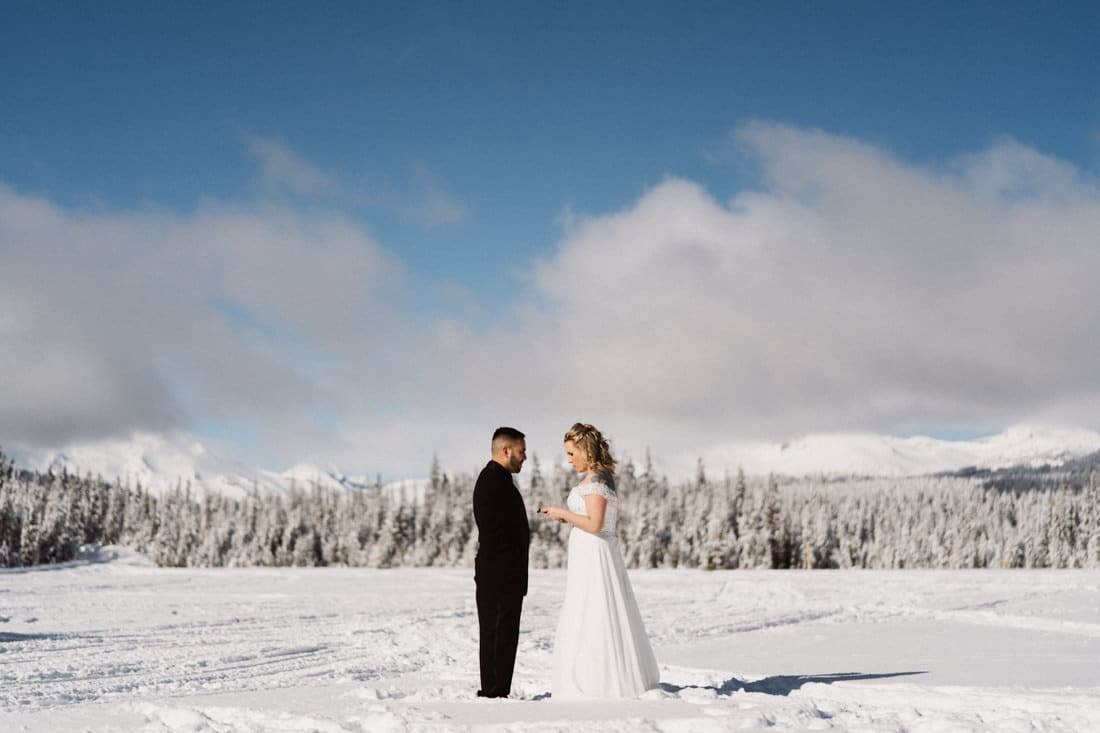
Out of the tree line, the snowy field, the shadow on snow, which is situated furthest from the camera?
the tree line

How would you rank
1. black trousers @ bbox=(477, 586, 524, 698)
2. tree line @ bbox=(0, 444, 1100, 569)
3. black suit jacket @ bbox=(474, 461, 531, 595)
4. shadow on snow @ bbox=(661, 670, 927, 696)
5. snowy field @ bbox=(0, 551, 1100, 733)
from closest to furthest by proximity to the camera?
snowy field @ bbox=(0, 551, 1100, 733)
black suit jacket @ bbox=(474, 461, 531, 595)
black trousers @ bbox=(477, 586, 524, 698)
shadow on snow @ bbox=(661, 670, 927, 696)
tree line @ bbox=(0, 444, 1100, 569)

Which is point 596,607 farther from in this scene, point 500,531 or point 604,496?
point 500,531

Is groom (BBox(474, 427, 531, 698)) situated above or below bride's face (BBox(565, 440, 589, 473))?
below

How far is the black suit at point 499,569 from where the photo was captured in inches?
348

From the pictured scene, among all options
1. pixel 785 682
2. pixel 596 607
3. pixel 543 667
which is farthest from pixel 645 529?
pixel 596 607

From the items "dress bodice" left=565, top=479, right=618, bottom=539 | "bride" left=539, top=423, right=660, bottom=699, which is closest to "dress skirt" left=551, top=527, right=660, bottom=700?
"bride" left=539, top=423, right=660, bottom=699

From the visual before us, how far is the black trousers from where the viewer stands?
9008mm

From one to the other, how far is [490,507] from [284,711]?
2656 mm

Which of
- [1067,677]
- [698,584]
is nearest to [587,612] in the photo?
[1067,677]

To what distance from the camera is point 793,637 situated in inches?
679

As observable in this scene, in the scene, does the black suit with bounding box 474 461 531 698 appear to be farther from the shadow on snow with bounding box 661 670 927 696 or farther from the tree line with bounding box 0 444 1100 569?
the tree line with bounding box 0 444 1100 569

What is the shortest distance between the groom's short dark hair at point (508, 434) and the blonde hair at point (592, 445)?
1.69 feet

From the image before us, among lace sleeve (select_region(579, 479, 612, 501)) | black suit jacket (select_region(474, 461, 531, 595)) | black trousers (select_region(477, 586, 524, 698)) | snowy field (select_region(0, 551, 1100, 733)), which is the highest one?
lace sleeve (select_region(579, 479, 612, 501))

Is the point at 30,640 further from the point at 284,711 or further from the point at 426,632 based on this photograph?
the point at 284,711
